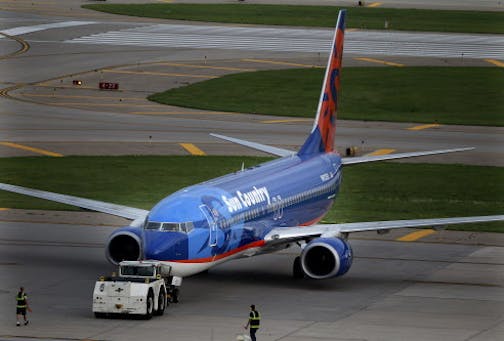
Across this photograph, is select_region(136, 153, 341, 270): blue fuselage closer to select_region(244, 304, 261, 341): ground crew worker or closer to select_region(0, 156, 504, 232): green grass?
select_region(244, 304, 261, 341): ground crew worker

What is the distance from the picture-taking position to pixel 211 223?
56.4 metres

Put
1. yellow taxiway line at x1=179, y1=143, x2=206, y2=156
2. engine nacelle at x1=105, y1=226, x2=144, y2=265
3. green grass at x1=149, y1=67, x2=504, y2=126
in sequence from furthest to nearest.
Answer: green grass at x1=149, y1=67, x2=504, y2=126 → yellow taxiway line at x1=179, y1=143, x2=206, y2=156 → engine nacelle at x1=105, y1=226, x2=144, y2=265

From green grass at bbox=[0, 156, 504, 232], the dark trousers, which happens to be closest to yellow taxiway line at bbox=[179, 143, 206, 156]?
green grass at bbox=[0, 156, 504, 232]

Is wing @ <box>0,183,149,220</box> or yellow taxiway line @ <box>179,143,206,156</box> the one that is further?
yellow taxiway line @ <box>179,143,206,156</box>

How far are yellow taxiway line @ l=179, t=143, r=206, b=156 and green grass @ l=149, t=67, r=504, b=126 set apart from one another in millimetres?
→ 16988

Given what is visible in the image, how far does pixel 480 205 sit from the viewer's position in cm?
8181

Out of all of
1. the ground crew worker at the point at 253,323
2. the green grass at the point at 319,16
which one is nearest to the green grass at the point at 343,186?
the ground crew worker at the point at 253,323

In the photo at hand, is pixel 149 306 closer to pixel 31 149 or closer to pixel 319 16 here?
pixel 31 149

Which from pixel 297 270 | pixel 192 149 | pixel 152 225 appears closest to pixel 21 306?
pixel 152 225

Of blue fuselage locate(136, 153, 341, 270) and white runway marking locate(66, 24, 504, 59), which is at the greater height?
white runway marking locate(66, 24, 504, 59)

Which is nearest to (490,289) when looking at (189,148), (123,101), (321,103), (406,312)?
(406,312)

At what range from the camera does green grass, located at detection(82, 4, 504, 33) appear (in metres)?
174

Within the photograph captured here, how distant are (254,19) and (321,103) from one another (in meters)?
108

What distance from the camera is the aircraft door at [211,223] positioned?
185 feet
